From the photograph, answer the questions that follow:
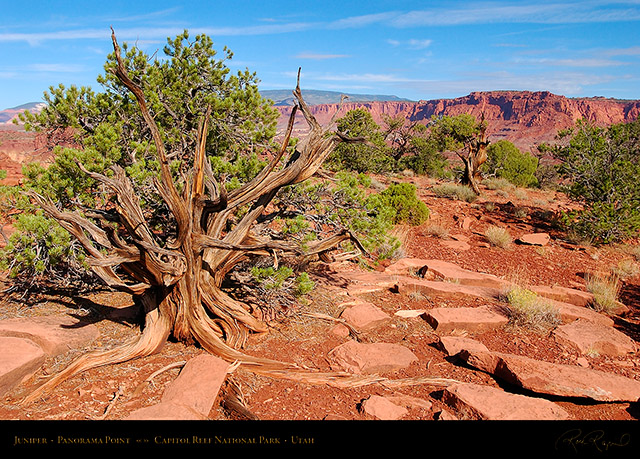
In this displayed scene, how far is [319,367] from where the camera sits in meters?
4.13

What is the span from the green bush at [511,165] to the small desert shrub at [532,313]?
1582 centimetres

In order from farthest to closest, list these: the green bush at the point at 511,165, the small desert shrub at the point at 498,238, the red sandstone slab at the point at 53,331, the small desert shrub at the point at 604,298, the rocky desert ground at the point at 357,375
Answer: the green bush at the point at 511,165 → the small desert shrub at the point at 498,238 → the small desert shrub at the point at 604,298 → the red sandstone slab at the point at 53,331 → the rocky desert ground at the point at 357,375

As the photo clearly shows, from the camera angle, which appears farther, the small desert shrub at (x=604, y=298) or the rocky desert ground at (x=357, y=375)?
the small desert shrub at (x=604, y=298)

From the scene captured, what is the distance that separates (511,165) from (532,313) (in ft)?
58.3

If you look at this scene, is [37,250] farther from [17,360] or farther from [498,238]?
[498,238]

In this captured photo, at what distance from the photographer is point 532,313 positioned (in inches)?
209

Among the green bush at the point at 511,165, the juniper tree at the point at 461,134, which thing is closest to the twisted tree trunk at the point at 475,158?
the juniper tree at the point at 461,134

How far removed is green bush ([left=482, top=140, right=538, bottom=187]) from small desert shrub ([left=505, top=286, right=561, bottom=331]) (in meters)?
15.8

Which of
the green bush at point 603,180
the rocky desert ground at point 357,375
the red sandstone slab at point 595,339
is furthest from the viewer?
the green bush at point 603,180

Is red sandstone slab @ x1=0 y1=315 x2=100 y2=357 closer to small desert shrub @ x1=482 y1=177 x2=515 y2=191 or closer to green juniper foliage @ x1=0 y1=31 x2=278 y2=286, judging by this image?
green juniper foliage @ x1=0 y1=31 x2=278 y2=286

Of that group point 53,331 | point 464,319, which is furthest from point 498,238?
point 53,331

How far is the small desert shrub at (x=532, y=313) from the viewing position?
5273mm

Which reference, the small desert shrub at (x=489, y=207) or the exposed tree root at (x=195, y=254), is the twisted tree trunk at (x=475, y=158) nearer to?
the small desert shrub at (x=489, y=207)

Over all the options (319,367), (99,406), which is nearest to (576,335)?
(319,367)
